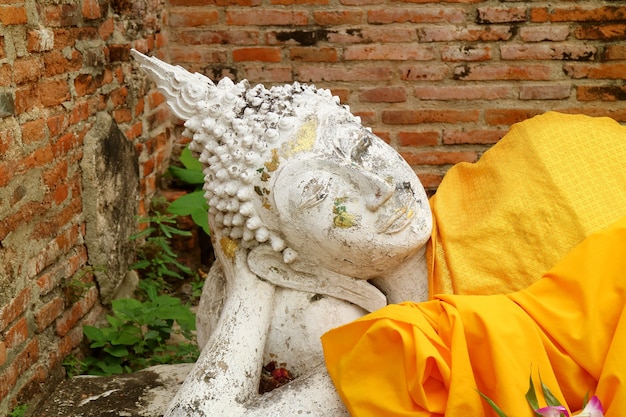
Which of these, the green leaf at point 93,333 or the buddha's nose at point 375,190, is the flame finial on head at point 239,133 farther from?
the green leaf at point 93,333

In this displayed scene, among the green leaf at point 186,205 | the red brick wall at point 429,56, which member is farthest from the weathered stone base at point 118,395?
the red brick wall at point 429,56

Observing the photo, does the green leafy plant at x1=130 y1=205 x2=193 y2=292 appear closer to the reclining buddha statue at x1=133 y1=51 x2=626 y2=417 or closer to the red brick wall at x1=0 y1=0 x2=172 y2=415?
the red brick wall at x1=0 y1=0 x2=172 y2=415

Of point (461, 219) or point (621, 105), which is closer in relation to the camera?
point (461, 219)

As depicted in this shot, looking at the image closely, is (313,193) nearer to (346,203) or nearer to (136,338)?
(346,203)

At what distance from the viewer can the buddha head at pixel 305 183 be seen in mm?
1754

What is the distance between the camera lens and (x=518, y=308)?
1.60 meters

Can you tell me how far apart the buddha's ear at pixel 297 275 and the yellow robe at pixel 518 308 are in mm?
183

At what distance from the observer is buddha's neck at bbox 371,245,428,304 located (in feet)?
6.21

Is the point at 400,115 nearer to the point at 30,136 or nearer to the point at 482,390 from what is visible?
the point at 30,136

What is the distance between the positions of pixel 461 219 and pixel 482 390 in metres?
0.47

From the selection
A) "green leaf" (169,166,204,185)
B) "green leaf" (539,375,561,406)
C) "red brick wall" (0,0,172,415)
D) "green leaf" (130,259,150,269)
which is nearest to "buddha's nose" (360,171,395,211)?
"green leaf" (539,375,561,406)

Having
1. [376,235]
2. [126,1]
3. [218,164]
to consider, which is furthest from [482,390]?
[126,1]

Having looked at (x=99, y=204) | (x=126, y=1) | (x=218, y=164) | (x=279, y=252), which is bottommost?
(x=99, y=204)

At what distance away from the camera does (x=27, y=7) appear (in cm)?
246
